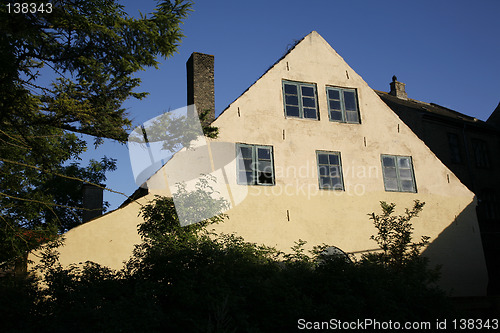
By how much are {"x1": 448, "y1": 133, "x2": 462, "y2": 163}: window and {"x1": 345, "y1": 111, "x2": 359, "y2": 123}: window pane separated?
8795mm

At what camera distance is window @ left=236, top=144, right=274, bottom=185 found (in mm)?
13750

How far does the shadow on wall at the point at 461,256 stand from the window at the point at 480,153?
312 inches

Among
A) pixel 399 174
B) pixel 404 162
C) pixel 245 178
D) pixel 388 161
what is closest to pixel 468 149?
pixel 404 162

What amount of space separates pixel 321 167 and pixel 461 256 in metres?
6.13

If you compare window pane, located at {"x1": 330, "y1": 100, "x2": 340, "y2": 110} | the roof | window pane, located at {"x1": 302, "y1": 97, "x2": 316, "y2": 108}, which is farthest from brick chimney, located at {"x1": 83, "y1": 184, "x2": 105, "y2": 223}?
the roof

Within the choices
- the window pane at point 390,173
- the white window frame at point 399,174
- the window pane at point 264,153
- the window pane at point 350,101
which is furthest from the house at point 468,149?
the window pane at point 264,153

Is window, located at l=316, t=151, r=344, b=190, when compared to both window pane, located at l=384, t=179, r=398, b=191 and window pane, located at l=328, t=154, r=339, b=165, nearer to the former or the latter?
window pane, located at l=328, t=154, r=339, b=165

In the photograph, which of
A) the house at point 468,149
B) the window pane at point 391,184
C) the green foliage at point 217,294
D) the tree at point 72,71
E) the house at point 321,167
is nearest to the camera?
the green foliage at point 217,294

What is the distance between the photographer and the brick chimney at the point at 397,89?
980 inches

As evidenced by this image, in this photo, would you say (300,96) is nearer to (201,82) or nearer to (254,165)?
(254,165)

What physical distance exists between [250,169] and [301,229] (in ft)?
8.32

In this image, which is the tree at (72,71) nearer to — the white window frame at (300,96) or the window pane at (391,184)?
the white window frame at (300,96)

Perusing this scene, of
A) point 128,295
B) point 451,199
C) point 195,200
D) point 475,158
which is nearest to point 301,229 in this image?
point 195,200

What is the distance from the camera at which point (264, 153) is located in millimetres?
14258
